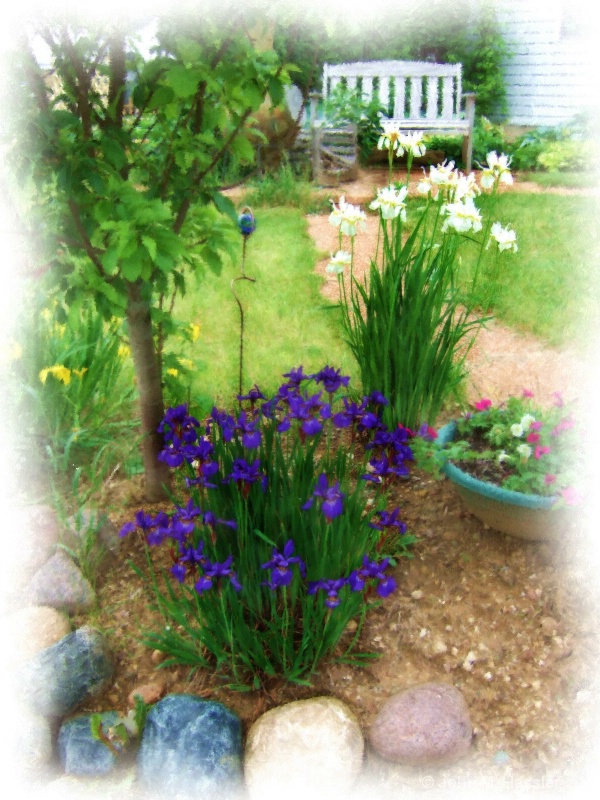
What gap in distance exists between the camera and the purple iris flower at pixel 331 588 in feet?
6.15

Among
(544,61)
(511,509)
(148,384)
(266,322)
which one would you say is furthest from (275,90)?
(544,61)

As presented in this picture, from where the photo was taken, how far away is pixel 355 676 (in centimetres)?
213

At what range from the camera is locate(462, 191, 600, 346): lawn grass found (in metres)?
4.24

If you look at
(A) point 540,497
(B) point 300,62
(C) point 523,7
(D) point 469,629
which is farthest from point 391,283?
(C) point 523,7

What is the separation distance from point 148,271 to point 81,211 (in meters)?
0.34

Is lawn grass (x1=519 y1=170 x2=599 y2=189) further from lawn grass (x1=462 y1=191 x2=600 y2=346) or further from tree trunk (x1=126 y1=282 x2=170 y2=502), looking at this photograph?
tree trunk (x1=126 y1=282 x2=170 y2=502)

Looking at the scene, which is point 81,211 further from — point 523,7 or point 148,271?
point 523,7

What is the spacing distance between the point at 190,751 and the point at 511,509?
1.11 meters

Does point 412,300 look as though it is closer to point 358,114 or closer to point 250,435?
point 250,435

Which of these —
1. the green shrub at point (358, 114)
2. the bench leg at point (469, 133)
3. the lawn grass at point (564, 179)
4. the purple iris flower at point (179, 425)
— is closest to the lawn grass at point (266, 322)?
the purple iris flower at point (179, 425)

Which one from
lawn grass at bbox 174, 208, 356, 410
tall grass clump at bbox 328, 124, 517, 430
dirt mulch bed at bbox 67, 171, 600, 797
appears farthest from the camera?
lawn grass at bbox 174, 208, 356, 410

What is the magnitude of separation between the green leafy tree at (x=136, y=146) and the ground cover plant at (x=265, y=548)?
1.50 feet

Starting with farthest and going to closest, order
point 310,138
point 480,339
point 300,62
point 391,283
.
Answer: point 300,62
point 310,138
point 480,339
point 391,283

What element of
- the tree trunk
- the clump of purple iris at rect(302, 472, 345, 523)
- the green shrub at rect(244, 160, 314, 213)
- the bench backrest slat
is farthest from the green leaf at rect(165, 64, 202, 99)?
the bench backrest slat
